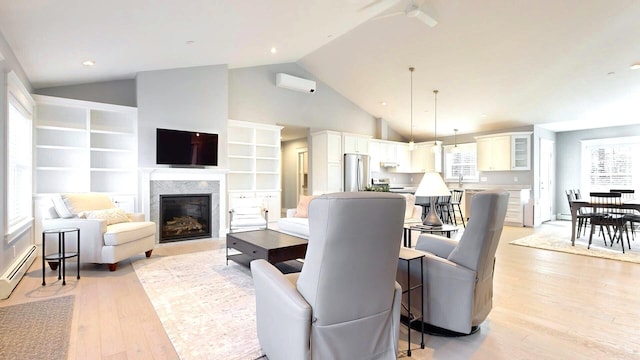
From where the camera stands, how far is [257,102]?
7.36m

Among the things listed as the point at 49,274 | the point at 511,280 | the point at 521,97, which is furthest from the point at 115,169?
the point at 521,97

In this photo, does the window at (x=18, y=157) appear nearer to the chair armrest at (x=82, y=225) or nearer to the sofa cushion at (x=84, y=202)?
the chair armrest at (x=82, y=225)

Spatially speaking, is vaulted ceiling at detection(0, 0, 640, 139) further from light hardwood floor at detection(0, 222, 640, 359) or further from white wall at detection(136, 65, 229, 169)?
light hardwood floor at detection(0, 222, 640, 359)

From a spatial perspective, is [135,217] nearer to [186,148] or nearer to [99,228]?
[99,228]

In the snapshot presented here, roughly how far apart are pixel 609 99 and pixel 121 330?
8.75 meters

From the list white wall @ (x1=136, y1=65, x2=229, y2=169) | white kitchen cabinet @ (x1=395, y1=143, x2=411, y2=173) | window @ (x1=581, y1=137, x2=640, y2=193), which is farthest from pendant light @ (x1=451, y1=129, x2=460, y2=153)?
white wall @ (x1=136, y1=65, x2=229, y2=169)

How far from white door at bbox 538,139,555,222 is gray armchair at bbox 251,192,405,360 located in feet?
27.0

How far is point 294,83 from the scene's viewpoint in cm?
768

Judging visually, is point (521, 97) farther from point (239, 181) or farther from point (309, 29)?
point (239, 181)

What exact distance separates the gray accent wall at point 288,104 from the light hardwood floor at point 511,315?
13.6 feet

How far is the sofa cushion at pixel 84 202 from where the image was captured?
4.22 metres

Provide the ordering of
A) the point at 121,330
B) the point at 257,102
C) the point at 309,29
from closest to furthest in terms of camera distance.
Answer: the point at 121,330, the point at 309,29, the point at 257,102

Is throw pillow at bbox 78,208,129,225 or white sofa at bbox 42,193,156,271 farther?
throw pillow at bbox 78,208,129,225

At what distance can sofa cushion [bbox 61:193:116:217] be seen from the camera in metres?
4.22
